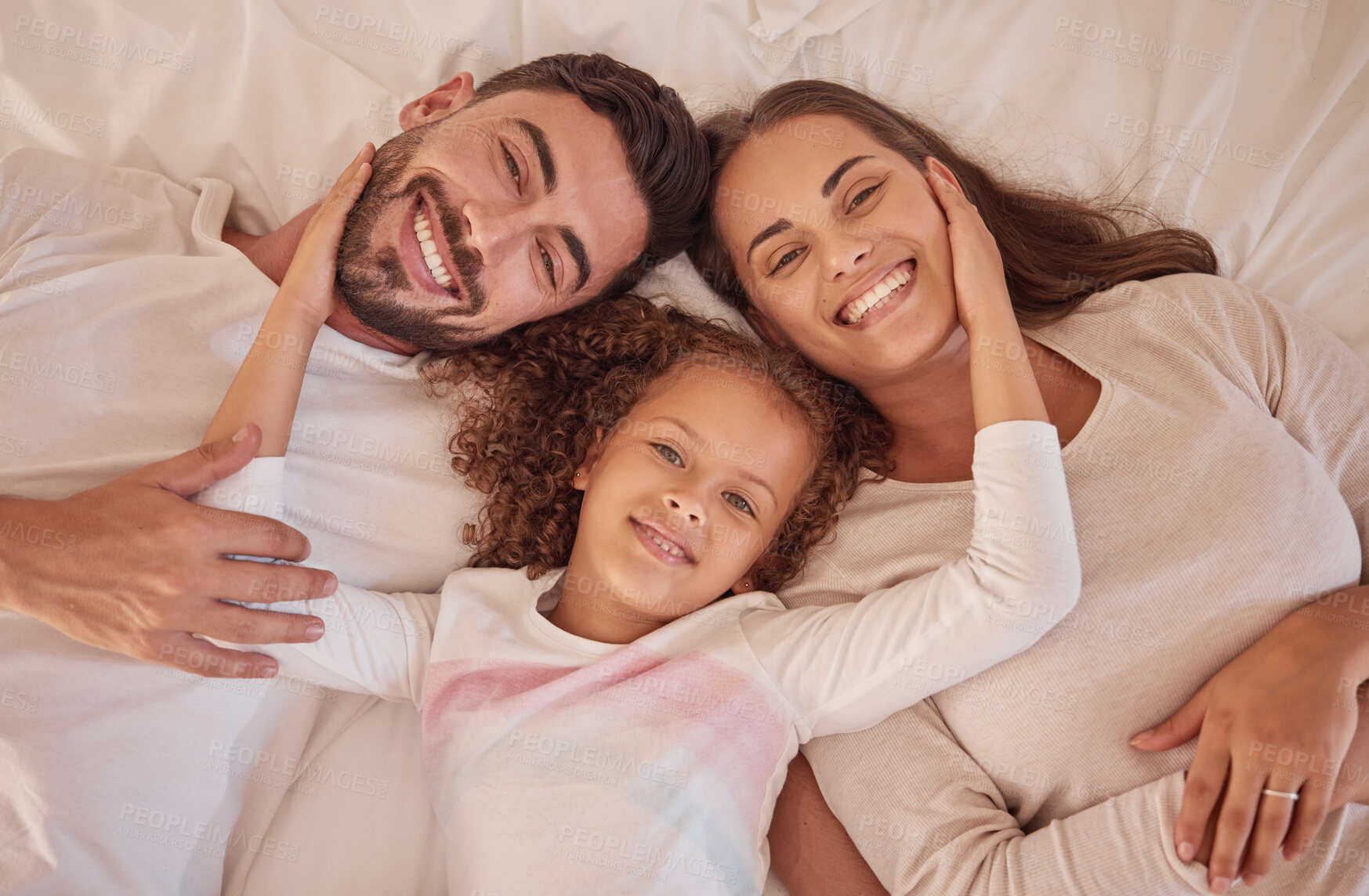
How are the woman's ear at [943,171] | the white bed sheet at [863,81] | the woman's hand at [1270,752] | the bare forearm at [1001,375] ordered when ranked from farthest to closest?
the white bed sheet at [863,81], the woman's ear at [943,171], the bare forearm at [1001,375], the woman's hand at [1270,752]

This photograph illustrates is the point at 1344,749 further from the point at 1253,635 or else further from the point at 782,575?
the point at 782,575

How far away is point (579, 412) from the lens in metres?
2.63

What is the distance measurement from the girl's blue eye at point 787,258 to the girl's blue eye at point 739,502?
2.11ft

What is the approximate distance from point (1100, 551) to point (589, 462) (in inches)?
53.4

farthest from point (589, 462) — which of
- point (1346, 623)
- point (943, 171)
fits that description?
point (1346, 623)

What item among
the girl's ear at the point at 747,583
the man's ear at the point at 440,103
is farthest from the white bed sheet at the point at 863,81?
the girl's ear at the point at 747,583

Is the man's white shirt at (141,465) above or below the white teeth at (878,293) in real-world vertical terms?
below

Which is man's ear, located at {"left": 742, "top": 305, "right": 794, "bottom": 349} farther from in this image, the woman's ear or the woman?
the woman's ear

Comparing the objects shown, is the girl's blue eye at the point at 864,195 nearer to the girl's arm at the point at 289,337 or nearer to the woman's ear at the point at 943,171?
the woman's ear at the point at 943,171

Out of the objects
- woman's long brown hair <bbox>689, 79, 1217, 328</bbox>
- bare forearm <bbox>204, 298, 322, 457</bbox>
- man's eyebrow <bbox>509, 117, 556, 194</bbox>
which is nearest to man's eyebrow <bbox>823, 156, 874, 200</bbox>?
woman's long brown hair <bbox>689, 79, 1217, 328</bbox>

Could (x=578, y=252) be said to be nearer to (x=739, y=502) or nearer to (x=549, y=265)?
(x=549, y=265)

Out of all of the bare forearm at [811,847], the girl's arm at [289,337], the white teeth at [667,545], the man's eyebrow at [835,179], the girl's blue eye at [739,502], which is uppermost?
the man's eyebrow at [835,179]

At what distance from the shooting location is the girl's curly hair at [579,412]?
2471mm

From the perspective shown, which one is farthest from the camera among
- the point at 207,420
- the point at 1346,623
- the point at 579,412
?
the point at 579,412
